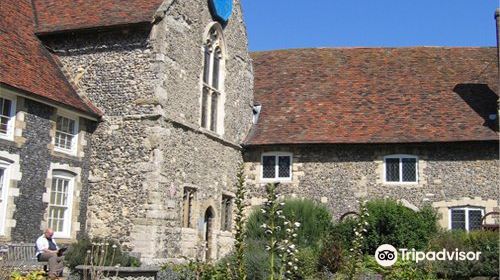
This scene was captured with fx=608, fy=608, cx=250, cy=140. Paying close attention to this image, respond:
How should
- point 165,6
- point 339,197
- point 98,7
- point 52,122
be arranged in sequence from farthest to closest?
point 339,197
point 98,7
point 165,6
point 52,122

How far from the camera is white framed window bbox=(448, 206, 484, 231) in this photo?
20.0 m

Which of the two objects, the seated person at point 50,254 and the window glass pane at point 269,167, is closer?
the seated person at point 50,254

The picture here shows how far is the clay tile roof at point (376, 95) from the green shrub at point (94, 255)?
8156 millimetres

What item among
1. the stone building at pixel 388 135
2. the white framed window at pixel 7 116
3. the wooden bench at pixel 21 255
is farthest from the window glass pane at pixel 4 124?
the stone building at pixel 388 135

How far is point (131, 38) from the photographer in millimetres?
17156

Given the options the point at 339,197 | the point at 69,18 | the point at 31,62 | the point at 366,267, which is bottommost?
the point at 366,267

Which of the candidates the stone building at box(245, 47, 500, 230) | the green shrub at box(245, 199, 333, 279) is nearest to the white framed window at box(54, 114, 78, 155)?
the green shrub at box(245, 199, 333, 279)

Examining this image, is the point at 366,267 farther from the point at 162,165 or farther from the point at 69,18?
the point at 69,18

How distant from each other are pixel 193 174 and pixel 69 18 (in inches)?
233

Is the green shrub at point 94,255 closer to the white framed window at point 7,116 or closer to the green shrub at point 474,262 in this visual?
the white framed window at point 7,116

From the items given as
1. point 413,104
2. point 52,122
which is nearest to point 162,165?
point 52,122

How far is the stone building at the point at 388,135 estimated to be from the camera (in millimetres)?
20297

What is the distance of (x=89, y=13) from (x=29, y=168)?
5398mm

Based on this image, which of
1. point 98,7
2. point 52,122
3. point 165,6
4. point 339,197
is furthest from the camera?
point 339,197
